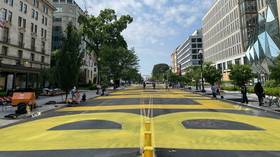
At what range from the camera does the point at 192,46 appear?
14400cm

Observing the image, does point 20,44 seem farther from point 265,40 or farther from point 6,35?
point 265,40

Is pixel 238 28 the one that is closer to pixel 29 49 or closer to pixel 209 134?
pixel 29 49

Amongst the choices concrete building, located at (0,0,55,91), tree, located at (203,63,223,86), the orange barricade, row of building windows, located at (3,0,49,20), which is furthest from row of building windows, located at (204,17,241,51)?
the orange barricade

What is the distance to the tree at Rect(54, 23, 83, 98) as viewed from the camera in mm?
26266

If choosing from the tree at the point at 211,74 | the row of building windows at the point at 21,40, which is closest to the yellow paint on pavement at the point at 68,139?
the tree at the point at 211,74

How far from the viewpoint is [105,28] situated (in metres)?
64.2

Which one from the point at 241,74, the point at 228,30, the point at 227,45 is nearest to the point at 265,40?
→ the point at 228,30

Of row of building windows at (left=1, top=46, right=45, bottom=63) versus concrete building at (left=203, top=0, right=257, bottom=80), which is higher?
concrete building at (left=203, top=0, right=257, bottom=80)

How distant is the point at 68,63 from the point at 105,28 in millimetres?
39489

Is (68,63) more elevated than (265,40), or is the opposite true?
(265,40)

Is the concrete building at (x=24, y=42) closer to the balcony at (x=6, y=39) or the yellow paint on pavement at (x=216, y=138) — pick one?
the balcony at (x=6, y=39)

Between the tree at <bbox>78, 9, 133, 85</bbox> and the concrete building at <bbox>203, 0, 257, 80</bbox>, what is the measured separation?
2921 cm

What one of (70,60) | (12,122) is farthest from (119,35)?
(12,122)

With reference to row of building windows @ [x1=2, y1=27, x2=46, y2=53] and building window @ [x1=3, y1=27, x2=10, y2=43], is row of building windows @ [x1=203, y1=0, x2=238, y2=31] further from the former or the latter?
building window @ [x1=3, y1=27, x2=10, y2=43]
